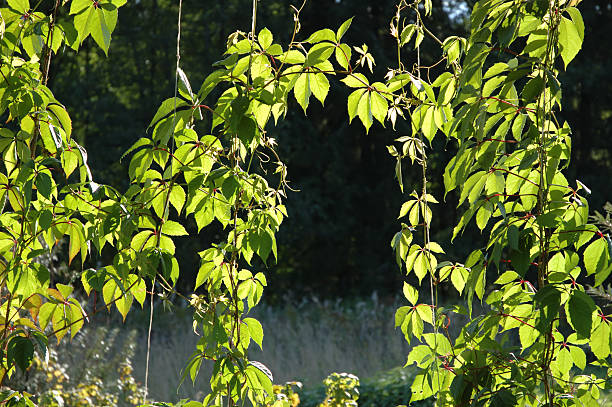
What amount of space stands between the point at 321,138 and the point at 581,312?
37.1 ft

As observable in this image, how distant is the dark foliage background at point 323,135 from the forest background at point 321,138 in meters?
0.02

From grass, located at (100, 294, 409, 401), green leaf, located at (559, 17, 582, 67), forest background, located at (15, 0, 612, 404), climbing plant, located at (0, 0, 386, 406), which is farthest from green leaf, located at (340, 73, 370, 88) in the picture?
forest background, located at (15, 0, 612, 404)

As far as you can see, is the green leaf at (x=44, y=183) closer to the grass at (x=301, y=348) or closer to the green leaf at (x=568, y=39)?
the green leaf at (x=568, y=39)

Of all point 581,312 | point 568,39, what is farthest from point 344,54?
point 581,312

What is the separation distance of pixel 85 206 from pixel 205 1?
11.8 meters

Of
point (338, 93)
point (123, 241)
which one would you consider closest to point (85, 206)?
point (123, 241)

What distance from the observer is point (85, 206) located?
1595 millimetres

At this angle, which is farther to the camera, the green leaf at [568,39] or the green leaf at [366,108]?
the green leaf at [366,108]

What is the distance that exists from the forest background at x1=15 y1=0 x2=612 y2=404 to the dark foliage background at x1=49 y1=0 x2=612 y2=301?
21mm

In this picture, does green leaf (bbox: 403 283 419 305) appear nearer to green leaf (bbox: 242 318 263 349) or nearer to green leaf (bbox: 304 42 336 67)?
green leaf (bbox: 242 318 263 349)

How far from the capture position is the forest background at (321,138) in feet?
38.2

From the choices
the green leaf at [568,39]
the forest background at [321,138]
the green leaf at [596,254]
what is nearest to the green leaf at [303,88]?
the green leaf at [568,39]

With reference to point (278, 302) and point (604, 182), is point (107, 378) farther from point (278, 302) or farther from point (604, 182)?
point (604, 182)

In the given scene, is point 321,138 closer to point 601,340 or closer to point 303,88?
point 303,88
